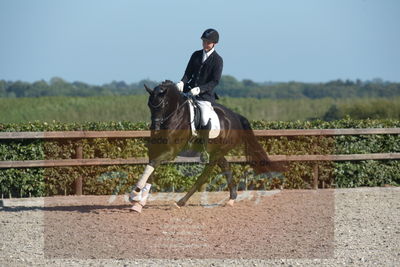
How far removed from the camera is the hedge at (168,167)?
11.7m

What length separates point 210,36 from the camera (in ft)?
31.9

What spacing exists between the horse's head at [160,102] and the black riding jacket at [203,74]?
2.35 ft

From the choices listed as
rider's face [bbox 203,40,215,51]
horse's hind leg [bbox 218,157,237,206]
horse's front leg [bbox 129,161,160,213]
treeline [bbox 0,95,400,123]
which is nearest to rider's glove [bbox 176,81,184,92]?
rider's face [bbox 203,40,215,51]

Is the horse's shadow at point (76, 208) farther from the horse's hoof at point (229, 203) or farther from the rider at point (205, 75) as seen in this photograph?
the rider at point (205, 75)

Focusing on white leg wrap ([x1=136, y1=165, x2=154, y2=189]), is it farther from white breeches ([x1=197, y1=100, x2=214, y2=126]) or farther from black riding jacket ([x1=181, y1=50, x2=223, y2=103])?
black riding jacket ([x1=181, y1=50, x2=223, y2=103])

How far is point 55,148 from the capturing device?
38.8 ft

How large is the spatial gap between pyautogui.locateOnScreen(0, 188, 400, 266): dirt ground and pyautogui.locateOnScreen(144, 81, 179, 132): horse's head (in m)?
1.28

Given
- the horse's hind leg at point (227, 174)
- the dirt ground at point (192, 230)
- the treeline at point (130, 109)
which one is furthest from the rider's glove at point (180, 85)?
the treeline at point (130, 109)

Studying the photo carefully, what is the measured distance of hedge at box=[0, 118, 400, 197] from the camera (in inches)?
460

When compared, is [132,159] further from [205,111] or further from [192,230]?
[192,230]

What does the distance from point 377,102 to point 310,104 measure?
617 centimetres

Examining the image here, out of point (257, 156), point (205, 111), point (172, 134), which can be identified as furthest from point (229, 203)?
point (172, 134)

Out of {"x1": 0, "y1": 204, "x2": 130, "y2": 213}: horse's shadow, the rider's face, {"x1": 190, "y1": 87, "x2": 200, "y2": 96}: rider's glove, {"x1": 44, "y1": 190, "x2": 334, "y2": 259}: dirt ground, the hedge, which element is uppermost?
the rider's face

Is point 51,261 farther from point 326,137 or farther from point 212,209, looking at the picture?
point 326,137
